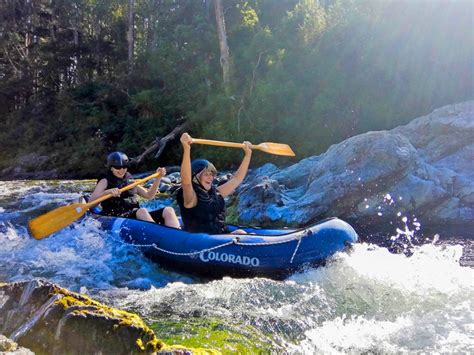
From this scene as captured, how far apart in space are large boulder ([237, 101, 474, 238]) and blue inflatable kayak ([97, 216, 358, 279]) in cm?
260

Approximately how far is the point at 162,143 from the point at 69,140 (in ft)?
21.4

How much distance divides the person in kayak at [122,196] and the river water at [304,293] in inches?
16.9

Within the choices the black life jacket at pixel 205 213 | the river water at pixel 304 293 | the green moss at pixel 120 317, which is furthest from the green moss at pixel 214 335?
the black life jacket at pixel 205 213

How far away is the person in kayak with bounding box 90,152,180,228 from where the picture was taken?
561 centimetres

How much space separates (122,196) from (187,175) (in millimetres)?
1821

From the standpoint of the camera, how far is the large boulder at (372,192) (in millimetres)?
7301

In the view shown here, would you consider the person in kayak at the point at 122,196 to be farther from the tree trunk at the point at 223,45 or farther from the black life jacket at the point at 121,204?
the tree trunk at the point at 223,45

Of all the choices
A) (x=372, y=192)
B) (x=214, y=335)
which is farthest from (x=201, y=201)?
(x=372, y=192)

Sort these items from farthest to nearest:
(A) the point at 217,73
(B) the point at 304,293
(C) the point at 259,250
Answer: (A) the point at 217,73 < (C) the point at 259,250 < (B) the point at 304,293

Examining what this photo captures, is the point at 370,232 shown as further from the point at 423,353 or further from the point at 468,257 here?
the point at 423,353

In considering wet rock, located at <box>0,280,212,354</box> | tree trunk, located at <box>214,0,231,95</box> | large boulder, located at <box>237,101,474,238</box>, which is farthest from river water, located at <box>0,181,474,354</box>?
tree trunk, located at <box>214,0,231,95</box>

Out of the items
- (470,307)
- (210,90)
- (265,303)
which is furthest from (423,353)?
(210,90)

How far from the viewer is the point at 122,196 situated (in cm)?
611

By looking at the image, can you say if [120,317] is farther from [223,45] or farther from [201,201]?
[223,45]
